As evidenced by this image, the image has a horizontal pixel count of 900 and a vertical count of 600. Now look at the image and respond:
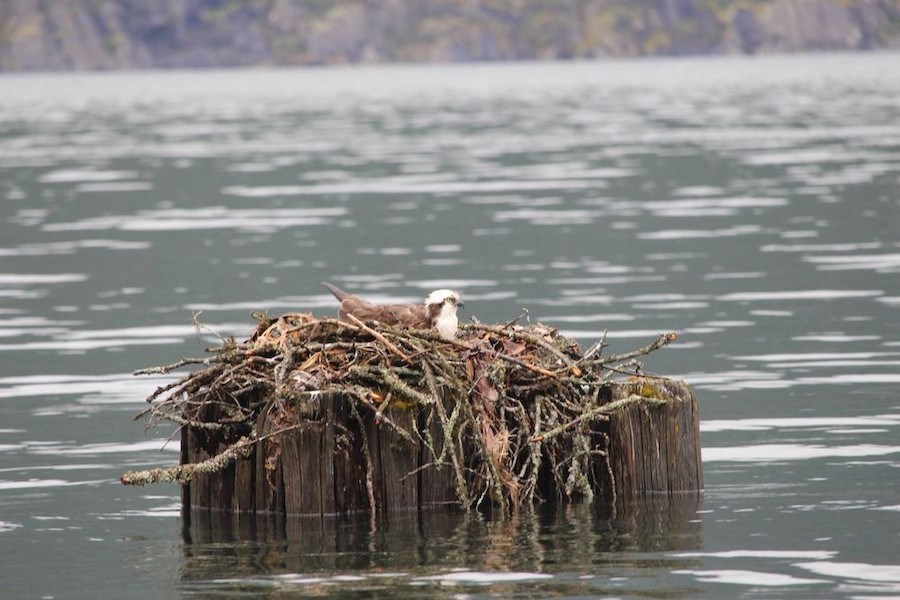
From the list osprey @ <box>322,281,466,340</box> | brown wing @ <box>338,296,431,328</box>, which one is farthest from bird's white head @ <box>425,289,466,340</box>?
brown wing @ <box>338,296,431,328</box>

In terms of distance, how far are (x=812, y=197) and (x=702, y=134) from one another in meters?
27.1

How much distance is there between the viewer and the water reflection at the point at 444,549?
1057 cm

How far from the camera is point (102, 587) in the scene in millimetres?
10820

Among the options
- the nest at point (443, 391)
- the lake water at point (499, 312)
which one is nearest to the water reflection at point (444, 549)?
the lake water at point (499, 312)

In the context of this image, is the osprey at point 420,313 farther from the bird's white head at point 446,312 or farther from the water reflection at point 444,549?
the water reflection at point 444,549

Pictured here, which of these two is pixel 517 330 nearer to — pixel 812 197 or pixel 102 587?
pixel 102 587

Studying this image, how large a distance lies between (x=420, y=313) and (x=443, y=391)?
0.59m

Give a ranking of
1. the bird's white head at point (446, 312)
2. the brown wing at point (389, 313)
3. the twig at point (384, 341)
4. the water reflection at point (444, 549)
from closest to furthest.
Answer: the water reflection at point (444, 549), the twig at point (384, 341), the bird's white head at point (446, 312), the brown wing at point (389, 313)

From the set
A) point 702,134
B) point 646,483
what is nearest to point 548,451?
point 646,483

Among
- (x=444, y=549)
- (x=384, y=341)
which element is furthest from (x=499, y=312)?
(x=444, y=549)

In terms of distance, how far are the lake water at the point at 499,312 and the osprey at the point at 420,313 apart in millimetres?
1189

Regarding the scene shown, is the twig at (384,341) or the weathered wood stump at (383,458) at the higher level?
the twig at (384,341)

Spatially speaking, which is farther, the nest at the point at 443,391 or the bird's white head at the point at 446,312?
the bird's white head at the point at 446,312

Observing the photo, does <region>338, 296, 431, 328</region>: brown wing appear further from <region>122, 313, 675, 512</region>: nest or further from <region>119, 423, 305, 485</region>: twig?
<region>119, 423, 305, 485</region>: twig
